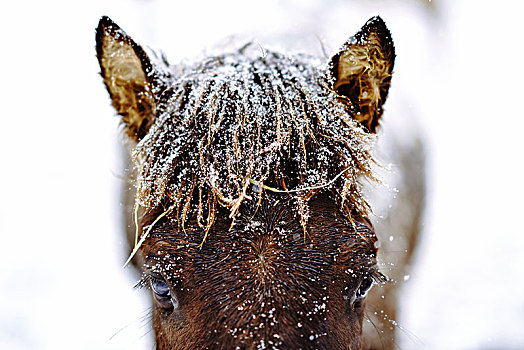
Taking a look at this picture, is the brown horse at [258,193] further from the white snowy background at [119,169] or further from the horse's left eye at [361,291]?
the white snowy background at [119,169]

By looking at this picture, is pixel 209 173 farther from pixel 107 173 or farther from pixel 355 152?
pixel 107 173

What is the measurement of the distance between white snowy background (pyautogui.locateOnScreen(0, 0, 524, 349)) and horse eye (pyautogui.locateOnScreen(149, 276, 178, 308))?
1509 millimetres

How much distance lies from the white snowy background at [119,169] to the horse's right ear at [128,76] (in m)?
1.30

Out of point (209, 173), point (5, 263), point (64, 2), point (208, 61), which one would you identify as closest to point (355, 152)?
point (209, 173)

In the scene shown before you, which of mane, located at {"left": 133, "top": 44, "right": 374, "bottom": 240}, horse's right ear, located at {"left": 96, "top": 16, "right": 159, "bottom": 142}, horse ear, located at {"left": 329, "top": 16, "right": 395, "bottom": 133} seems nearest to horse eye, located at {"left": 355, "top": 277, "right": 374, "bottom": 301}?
mane, located at {"left": 133, "top": 44, "right": 374, "bottom": 240}

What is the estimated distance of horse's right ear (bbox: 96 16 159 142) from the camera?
1.79 metres

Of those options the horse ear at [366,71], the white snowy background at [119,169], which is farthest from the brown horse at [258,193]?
the white snowy background at [119,169]

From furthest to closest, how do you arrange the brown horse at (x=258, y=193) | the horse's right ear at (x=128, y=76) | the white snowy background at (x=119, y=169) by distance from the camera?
the white snowy background at (x=119, y=169) < the horse's right ear at (x=128, y=76) < the brown horse at (x=258, y=193)

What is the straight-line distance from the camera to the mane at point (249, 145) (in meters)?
1.58

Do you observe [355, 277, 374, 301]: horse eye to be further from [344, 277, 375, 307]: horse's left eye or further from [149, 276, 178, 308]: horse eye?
[149, 276, 178, 308]: horse eye

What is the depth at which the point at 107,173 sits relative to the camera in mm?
4648

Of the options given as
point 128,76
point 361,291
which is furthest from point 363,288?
point 128,76

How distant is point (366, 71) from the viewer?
5.74 ft

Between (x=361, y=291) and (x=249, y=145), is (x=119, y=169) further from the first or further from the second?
(x=361, y=291)
